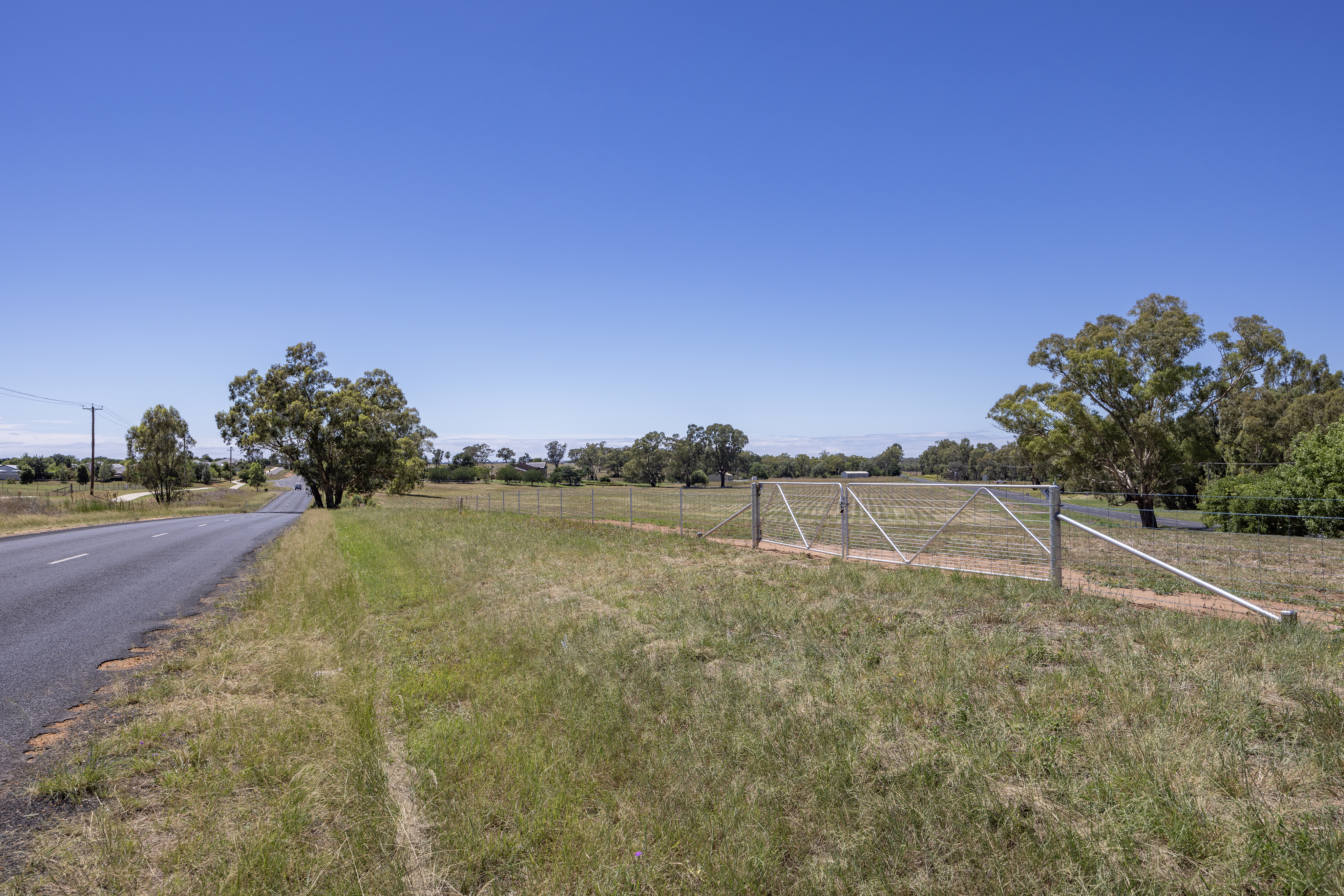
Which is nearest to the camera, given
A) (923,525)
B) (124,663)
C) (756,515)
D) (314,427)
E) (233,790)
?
(233,790)

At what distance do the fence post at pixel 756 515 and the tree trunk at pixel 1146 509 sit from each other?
75.4 ft

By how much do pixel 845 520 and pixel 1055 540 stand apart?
4711mm

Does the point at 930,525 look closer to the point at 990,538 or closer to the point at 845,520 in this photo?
the point at 990,538

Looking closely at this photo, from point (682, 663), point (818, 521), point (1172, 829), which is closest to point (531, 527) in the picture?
point (818, 521)

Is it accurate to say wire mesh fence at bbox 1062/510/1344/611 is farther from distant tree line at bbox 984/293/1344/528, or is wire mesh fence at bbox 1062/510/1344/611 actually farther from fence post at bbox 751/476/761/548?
distant tree line at bbox 984/293/1344/528

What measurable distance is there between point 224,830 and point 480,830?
4.73 feet

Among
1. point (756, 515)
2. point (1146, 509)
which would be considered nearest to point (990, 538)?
point (756, 515)

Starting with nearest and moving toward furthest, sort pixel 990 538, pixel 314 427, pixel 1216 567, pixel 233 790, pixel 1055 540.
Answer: pixel 233 790 → pixel 1055 540 → pixel 1216 567 → pixel 990 538 → pixel 314 427

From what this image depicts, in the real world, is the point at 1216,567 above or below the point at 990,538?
below

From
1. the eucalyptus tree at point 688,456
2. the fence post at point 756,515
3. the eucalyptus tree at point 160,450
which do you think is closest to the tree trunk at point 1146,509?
the fence post at point 756,515

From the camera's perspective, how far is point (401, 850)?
341 cm

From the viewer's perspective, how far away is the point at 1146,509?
3512 centimetres

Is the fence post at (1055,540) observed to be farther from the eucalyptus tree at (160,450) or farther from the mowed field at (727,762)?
the eucalyptus tree at (160,450)

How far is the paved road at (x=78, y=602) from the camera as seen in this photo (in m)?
5.71
